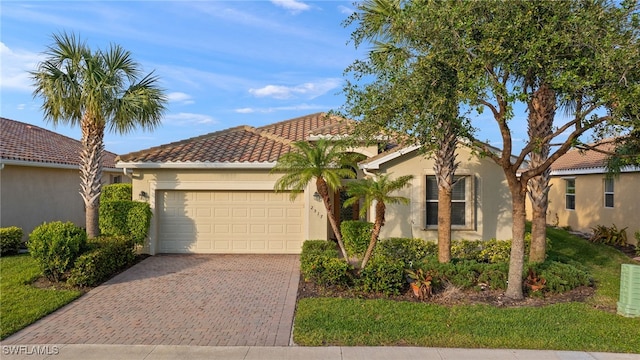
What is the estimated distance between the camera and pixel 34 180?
15.2 m

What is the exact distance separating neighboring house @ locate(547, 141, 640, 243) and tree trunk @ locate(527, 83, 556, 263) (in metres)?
5.10

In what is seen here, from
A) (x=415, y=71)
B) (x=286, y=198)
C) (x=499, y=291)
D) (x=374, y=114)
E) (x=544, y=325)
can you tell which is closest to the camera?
(x=544, y=325)

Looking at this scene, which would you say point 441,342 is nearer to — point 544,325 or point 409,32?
point 544,325

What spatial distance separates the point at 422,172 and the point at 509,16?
19.6ft

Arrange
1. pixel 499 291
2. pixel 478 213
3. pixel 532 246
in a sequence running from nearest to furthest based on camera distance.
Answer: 1. pixel 499 291
2. pixel 532 246
3. pixel 478 213

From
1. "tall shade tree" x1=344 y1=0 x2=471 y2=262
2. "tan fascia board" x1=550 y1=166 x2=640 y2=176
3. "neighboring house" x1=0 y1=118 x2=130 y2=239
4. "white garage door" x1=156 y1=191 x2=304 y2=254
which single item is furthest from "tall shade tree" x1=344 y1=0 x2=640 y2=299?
"neighboring house" x1=0 y1=118 x2=130 y2=239

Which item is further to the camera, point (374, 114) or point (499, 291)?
point (499, 291)

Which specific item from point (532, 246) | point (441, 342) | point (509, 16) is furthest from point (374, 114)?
point (532, 246)

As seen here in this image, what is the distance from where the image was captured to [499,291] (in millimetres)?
8922

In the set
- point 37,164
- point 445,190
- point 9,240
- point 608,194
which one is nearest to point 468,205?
point 445,190

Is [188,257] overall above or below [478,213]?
below

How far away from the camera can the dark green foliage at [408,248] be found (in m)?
11.7

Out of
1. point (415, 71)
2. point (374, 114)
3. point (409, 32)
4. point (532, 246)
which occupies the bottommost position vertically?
point (532, 246)

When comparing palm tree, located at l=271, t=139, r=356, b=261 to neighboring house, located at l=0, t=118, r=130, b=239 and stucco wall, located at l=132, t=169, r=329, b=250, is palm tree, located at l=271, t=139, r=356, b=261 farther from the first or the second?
neighboring house, located at l=0, t=118, r=130, b=239
